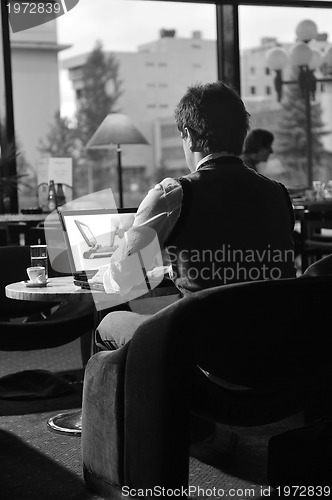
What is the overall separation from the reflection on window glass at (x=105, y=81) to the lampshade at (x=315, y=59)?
1.66 metres

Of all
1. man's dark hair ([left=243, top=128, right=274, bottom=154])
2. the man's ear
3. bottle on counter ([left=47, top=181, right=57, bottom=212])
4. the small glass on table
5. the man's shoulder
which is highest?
man's dark hair ([left=243, top=128, right=274, bottom=154])

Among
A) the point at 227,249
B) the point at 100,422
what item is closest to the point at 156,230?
the point at 227,249

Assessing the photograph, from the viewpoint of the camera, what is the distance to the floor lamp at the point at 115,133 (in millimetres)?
6676

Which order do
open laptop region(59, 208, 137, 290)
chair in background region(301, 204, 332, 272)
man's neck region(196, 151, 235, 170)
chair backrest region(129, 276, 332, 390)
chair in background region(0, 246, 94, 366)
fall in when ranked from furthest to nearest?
chair in background region(301, 204, 332, 272) → chair in background region(0, 246, 94, 366) → open laptop region(59, 208, 137, 290) → man's neck region(196, 151, 235, 170) → chair backrest region(129, 276, 332, 390)

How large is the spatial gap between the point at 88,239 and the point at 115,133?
3.34 metres

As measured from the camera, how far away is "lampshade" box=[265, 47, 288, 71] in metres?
8.32

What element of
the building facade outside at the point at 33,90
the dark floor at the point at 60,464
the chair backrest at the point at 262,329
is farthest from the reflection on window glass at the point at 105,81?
the chair backrest at the point at 262,329

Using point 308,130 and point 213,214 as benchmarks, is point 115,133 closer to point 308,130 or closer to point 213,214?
point 308,130

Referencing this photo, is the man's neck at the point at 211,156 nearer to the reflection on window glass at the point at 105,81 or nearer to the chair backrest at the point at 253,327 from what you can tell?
the chair backrest at the point at 253,327

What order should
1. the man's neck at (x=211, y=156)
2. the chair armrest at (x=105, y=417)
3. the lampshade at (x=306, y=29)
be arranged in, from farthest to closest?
the lampshade at (x=306, y=29)
the man's neck at (x=211, y=156)
the chair armrest at (x=105, y=417)

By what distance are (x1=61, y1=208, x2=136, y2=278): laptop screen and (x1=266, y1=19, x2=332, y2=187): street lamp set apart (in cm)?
526

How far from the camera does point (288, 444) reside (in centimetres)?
275

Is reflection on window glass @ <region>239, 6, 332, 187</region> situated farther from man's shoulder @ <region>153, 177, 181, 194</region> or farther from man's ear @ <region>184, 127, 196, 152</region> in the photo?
man's shoulder @ <region>153, 177, 181, 194</region>

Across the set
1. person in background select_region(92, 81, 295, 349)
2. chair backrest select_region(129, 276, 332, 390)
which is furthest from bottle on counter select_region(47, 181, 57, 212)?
chair backrest select_region(129, 276, 332, 390)
